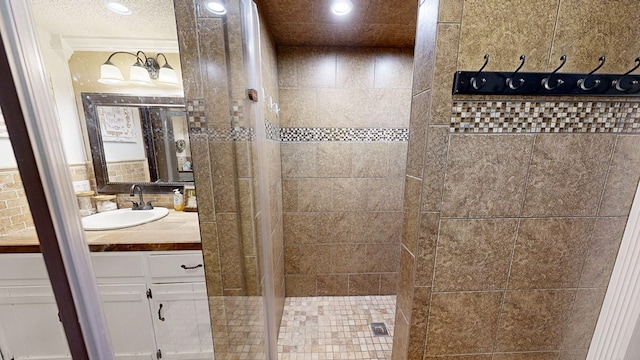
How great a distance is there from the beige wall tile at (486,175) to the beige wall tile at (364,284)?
146 centimetres

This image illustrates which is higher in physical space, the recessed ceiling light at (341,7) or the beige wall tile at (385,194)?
the recessed ceiling light at (341,7)

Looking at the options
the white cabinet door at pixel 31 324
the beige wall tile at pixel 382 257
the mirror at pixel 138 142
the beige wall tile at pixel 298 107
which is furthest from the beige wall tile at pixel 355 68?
the white cabinet door at pixel 31 324

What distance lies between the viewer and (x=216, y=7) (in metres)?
0.86

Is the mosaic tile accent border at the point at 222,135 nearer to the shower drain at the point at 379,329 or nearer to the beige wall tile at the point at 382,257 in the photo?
the beige wall tile at the point at 382,257

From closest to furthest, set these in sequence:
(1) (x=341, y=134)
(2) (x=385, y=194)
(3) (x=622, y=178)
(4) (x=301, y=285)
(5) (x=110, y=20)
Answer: (3) (x=622, y=178), (5) (x=110, y=20), (1) (x=341, y=134), (2) (x=385, y=194), (4) (x=301, y=285)

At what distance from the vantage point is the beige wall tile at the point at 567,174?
2.57 feet

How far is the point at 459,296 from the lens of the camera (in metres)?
0.89

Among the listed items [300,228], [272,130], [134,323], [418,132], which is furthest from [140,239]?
[418,132]

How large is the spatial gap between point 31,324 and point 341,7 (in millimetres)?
2438

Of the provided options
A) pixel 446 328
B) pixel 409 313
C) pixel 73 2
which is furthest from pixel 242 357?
pixel 73 2

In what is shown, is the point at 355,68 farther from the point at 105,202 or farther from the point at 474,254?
the point at 105,202

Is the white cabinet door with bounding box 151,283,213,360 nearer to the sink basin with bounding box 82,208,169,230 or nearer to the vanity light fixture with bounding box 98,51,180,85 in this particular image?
the sink basin with bounding box 82,208,169,230

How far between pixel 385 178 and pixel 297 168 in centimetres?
79

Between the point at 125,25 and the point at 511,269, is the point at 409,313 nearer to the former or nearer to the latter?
the point at 511,269
